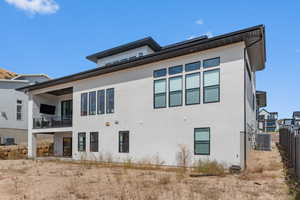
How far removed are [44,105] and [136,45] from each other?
10.6 m

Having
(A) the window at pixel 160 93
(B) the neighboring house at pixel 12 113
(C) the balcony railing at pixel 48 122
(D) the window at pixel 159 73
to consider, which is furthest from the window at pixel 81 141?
(B) the neighboring house at pixel 12 113

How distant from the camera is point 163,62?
14797 millimetres

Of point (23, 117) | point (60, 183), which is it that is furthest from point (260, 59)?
point (23, 117)

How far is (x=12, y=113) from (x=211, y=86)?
83.0 feet

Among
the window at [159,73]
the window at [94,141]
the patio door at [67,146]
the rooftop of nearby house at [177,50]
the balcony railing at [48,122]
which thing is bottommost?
the patio door at [67,146]

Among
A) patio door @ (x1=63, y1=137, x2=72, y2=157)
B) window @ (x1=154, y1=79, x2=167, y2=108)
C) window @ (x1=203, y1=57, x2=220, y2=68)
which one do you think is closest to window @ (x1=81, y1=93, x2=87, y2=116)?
patio door @ (x1=63, y1=137, x2=72, y2=157)

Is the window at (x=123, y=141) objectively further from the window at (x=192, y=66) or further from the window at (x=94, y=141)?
the window at (x=192, y=66)

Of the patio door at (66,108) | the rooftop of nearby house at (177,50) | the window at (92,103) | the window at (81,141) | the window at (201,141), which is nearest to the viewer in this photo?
the rooftop of nearby house at (177,50)

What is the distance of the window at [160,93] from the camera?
14.6 m

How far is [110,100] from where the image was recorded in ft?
56.9

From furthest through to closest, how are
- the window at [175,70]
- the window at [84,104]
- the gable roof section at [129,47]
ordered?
the gable roof section at [129,47]
the window at [84,104]
the window at [175,70]

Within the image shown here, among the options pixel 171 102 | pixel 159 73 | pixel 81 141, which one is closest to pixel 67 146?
pixel 81 141

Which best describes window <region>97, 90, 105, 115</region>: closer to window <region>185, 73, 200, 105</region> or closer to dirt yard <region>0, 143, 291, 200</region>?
window <region>185, 73, 200, 105</region>

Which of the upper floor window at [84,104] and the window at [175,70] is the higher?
the window at [175,70]
